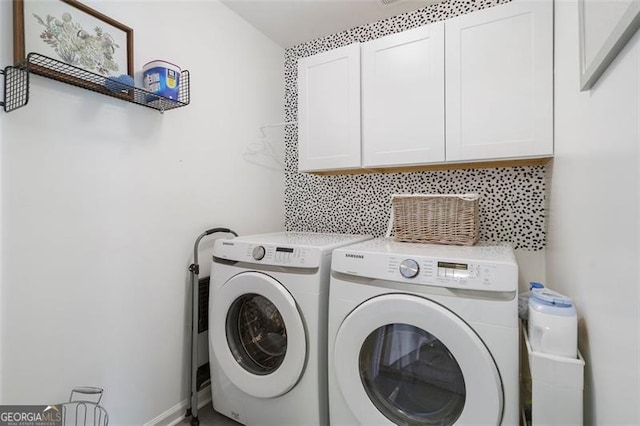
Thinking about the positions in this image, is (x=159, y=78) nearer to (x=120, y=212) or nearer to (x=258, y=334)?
(x=120, y=212)

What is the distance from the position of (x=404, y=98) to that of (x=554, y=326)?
124cm

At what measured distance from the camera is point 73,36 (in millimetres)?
1219

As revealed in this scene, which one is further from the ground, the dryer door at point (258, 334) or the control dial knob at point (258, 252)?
the control dial knob at point (258, 252)

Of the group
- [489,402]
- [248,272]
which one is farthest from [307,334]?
[489,402]

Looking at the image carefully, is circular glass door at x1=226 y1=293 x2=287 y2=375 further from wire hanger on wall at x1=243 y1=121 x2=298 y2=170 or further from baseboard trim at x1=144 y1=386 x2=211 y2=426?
wire hanger on wall at x1=243 y1=121 x2=298 y2=170

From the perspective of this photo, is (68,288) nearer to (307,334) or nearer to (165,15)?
(307,334)

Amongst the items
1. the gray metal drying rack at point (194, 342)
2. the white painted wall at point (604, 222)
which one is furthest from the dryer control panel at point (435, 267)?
the gray metal drying rack at point (194, 342)

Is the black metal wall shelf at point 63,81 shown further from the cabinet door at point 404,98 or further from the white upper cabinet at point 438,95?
the cabinet door at point 404,98

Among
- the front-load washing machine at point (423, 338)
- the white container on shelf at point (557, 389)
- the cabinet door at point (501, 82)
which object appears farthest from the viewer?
the cabinet door at point (501, 82)

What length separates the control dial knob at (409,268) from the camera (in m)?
1.17

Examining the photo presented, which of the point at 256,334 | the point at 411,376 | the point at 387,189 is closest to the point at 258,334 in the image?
the point at 256,334

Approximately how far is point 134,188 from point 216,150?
58 cm

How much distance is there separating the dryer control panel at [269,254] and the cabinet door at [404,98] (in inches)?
27.4

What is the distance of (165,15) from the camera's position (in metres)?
1.60
